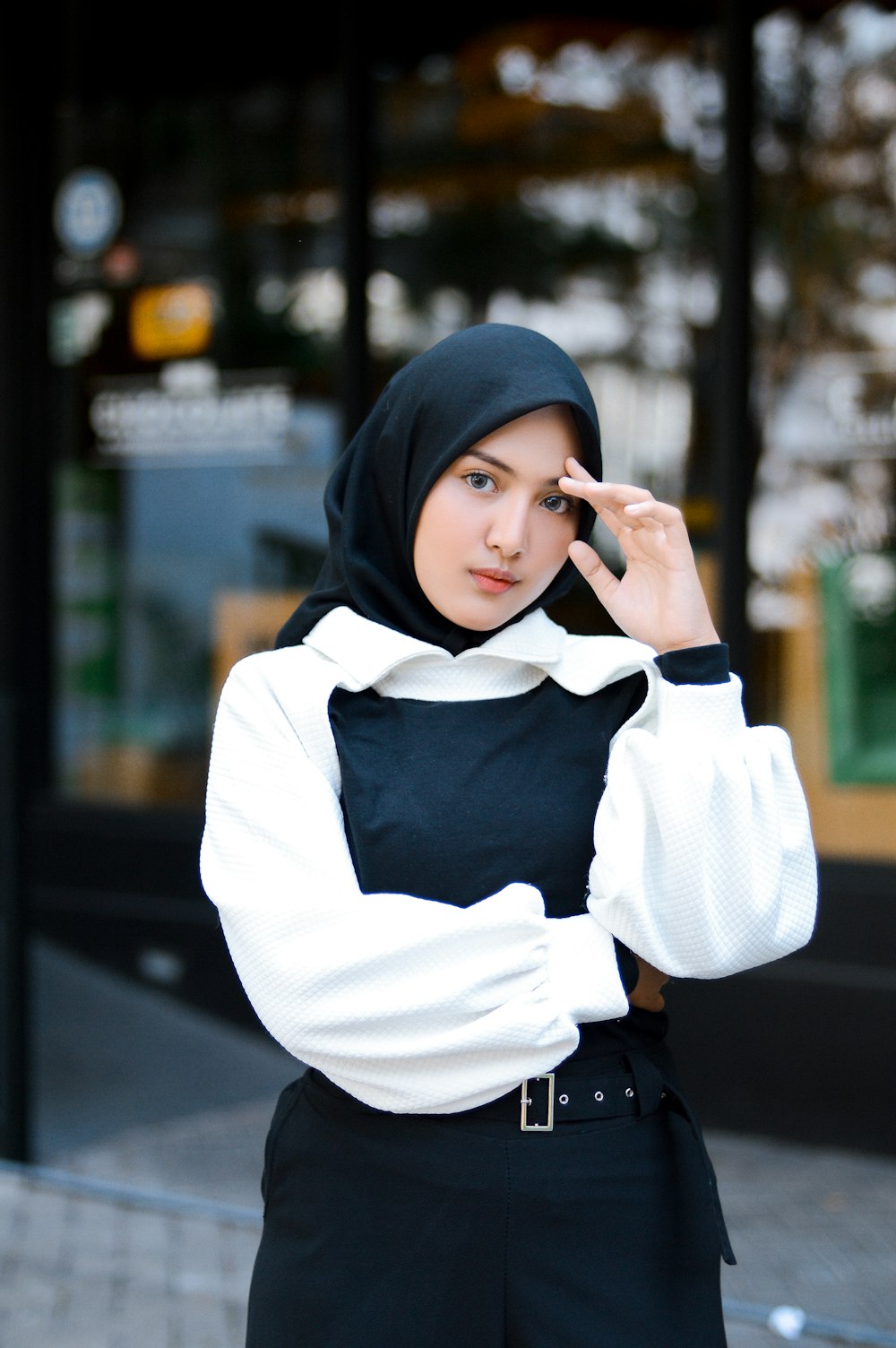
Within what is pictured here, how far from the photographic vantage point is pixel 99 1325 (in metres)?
3.78

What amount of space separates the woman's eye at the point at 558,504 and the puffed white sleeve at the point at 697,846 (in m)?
0.27

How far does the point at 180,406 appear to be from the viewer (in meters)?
6.51

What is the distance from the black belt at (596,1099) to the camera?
181 centimetres

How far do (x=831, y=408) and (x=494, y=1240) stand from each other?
4068mm

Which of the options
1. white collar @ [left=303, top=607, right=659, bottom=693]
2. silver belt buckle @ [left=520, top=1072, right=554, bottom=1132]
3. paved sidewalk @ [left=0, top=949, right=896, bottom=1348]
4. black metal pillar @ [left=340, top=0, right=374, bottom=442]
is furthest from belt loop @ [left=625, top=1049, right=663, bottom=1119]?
black metal pillar @ [left=340, top=0, right=374, bottom=442]

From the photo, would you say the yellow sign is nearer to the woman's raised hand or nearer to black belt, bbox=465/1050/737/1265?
the woman's raised hand

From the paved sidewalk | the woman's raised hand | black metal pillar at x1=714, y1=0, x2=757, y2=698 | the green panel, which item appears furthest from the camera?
the green panel

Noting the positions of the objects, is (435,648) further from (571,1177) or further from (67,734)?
(67,734)

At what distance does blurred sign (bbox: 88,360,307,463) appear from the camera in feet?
20.6

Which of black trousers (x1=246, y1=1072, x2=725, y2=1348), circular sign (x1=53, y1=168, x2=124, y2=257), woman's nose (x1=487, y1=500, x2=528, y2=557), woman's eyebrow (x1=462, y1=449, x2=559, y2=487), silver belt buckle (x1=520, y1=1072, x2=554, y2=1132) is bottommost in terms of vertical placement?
black trousers (x1=246, y1=1072, x2=725, y2=1348)

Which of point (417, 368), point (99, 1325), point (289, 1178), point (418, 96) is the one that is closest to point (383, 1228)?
point (289, 1178)

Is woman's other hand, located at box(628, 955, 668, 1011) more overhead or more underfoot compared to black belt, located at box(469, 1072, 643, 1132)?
more overhead

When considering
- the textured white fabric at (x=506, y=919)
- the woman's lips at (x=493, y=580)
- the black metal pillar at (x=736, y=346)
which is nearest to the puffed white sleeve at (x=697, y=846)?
the textured white fabric at (x=506, y=919)

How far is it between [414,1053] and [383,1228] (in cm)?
25
